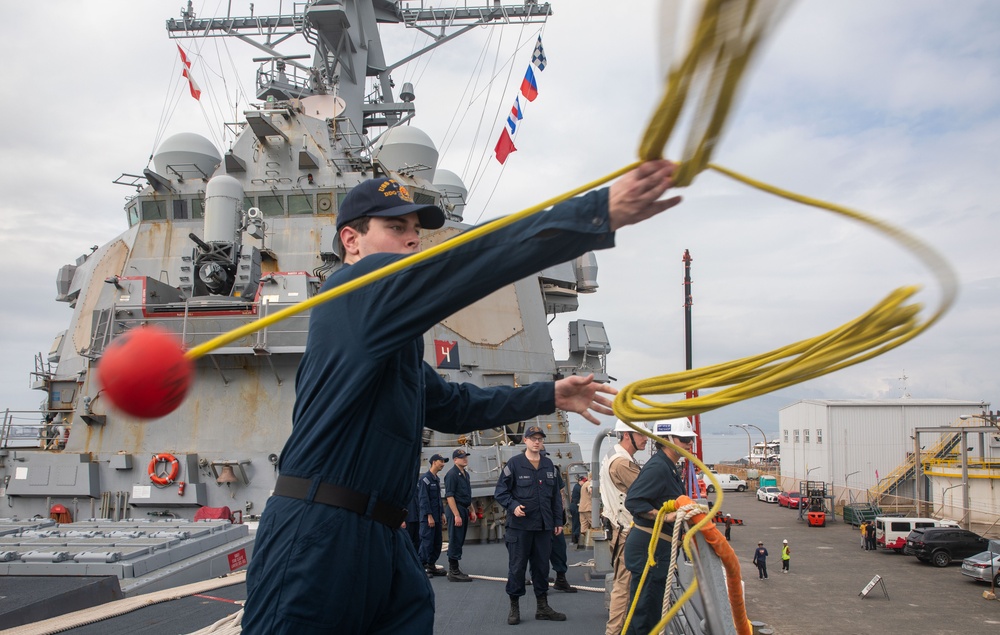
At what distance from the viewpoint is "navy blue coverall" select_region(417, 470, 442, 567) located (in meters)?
8.45

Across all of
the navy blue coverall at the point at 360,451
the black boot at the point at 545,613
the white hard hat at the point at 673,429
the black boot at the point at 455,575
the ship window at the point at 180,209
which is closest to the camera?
the navy blue coverall at the point at 360,451

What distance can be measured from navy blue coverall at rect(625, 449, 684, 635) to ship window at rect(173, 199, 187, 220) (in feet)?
37.3

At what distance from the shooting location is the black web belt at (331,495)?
5.93 ft

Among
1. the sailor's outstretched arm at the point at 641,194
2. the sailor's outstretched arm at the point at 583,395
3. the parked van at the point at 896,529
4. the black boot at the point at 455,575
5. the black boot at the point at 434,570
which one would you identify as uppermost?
the sailor's outstretched arm at the point at 641,194

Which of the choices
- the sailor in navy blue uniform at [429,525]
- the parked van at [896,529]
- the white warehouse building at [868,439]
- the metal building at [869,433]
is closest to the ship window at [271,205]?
the sailor in navy blue uniform at [429,525]

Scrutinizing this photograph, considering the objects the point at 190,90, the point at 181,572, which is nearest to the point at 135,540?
the point at 181,572

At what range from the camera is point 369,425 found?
185cm

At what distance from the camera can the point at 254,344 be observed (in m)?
9.99

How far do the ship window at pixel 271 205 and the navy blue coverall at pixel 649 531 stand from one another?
1023 cm

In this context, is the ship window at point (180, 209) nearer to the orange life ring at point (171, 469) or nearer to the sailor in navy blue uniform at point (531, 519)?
the orange life ring at point (171, 469)

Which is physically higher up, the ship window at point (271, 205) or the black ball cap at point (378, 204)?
the ship window at point (271, 205)

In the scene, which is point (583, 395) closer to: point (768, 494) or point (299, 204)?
point (299, 204)

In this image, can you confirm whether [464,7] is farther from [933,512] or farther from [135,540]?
[933,512]

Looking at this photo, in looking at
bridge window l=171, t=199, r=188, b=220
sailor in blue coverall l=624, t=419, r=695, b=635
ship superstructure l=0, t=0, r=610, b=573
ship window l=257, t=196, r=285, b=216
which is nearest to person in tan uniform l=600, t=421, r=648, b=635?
sailor in blue coverall l=624, t=419, r=695, b=635
